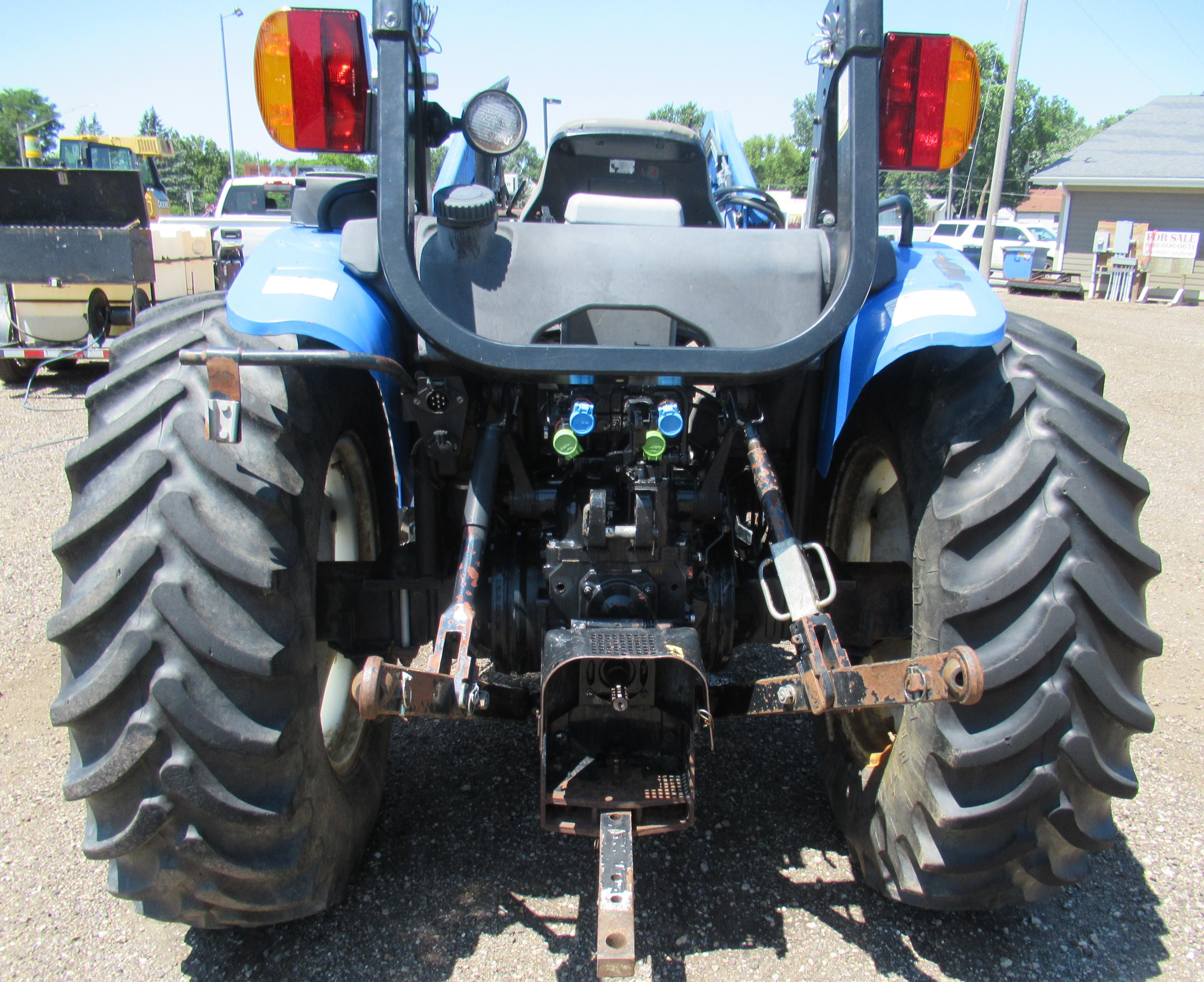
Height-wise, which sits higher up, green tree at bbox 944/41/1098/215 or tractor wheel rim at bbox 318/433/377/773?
green tree at bbox 944/41/1098/215

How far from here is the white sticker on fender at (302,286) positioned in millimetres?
2025

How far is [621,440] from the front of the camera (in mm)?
2441

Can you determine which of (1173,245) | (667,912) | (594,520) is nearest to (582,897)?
(667,912)

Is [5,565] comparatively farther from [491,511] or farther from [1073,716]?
[1073,716]

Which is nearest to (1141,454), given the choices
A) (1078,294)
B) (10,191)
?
(10,191)

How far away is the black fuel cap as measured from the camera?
6.54ft

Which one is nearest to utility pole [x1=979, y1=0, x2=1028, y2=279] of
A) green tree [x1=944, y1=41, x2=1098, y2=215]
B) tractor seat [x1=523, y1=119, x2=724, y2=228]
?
tractor seat [x1=523, y1=119, x2=724, y2=228]

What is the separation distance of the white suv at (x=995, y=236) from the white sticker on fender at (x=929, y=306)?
941 inches

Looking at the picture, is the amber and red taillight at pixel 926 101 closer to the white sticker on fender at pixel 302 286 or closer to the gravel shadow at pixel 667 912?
the white sticker on fender at pixel 302 286

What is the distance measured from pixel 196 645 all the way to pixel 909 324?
1.68 meters

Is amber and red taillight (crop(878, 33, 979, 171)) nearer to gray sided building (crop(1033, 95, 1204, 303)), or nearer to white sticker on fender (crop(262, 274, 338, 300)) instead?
white sticker on fender (crop(262, 274, 338, 300))

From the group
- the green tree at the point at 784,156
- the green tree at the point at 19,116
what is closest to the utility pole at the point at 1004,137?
the green tree at the point at 784,156

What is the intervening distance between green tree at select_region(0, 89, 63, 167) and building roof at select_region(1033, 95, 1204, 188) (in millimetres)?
61847

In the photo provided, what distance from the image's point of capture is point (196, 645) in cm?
178
